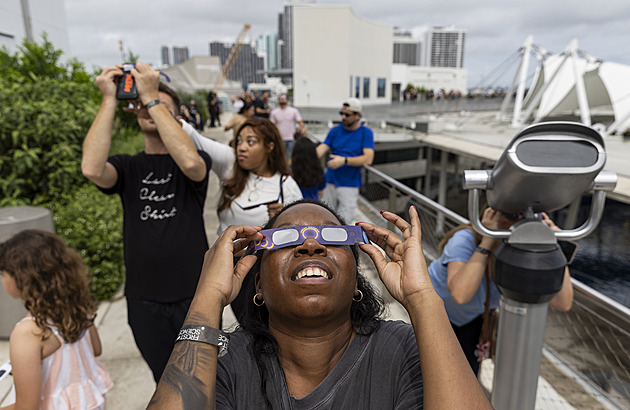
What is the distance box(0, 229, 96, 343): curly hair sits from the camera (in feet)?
6.34

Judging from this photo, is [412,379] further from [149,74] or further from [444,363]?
[149,74]

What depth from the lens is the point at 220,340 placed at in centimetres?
109

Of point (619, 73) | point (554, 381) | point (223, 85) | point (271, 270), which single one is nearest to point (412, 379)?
point (271, 270)

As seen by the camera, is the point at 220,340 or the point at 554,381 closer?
the point at 220,340

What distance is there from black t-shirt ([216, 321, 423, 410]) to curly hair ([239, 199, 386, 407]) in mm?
21

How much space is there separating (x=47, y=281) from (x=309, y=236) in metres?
1.54

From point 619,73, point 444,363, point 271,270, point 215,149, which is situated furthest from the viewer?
point 619,73

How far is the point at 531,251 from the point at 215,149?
6.56ft

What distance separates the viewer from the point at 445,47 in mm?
192500

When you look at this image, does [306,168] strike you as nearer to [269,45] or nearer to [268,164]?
[268,164]

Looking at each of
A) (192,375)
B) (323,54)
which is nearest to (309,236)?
(192,375)

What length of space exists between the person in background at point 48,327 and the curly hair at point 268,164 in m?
0.95

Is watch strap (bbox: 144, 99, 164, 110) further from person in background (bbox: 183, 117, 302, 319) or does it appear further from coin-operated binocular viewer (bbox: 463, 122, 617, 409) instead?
coin-operated binocular viewer (bbox: 463, 122, 617, 409)

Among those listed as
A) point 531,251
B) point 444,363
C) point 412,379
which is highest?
point 531,251
